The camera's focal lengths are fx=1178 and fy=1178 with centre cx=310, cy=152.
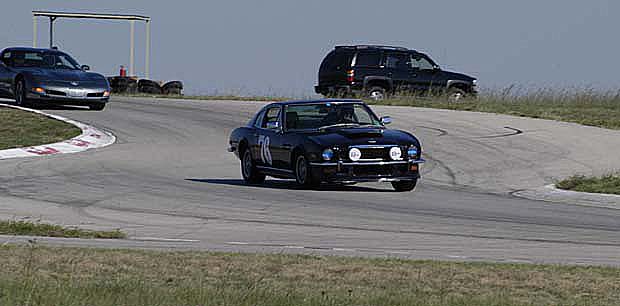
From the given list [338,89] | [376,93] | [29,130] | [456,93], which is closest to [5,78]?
[29,130]

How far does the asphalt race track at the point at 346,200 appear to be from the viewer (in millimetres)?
11570

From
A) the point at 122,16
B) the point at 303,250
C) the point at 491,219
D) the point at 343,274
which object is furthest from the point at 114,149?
the point at 122,16

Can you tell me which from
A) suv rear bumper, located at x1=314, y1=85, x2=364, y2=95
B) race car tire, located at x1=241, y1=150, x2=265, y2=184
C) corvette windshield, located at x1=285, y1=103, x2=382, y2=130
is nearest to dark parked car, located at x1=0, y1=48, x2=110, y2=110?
suv rear bumper, located at x1=314, y1=85, x2=364, y2=95

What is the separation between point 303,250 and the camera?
10.8 meters

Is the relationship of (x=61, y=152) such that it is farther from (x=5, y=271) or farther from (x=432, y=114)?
(x=5, y=271)

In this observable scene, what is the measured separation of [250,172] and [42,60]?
1398 cm

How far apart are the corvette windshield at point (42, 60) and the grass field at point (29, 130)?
2.27 m

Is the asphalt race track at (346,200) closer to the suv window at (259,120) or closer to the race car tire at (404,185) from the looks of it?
the race car tire at (404,185)

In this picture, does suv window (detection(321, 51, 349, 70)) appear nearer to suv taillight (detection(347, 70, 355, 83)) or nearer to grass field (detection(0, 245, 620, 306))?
suv taillight (detection(347, 70, 355, 83))

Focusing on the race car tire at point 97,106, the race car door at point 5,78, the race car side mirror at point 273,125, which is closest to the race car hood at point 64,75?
the race car door at point 5,78

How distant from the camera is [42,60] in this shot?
1218 inches

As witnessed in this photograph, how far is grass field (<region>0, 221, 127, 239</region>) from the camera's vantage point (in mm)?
12016

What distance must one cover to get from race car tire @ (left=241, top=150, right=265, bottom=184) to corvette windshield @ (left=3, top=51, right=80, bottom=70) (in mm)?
13286

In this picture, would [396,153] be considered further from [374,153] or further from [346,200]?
[346,200]
